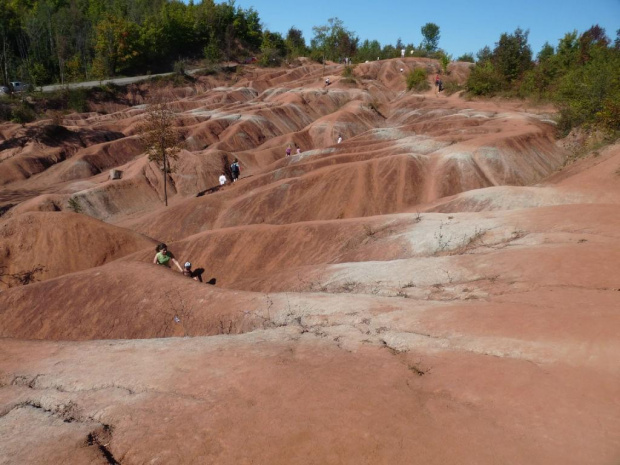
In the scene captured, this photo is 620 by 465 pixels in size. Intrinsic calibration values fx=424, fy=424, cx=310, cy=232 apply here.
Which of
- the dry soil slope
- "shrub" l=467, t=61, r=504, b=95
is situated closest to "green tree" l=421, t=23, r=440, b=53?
"shrub" l=467, t=61, r=504, b=95

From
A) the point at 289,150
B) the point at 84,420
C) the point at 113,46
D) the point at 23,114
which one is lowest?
the point at 84,420

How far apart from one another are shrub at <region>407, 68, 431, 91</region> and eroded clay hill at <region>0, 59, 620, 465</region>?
3312cm

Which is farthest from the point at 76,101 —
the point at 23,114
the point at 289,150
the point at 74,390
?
the point at 74,390

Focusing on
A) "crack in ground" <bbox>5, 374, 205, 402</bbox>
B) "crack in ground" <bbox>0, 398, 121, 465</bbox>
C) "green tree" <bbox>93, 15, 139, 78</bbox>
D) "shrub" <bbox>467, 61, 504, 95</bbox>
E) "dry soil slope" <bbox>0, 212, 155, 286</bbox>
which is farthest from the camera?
"green tree" <bbox>93, 15, 139, 78</bbox>

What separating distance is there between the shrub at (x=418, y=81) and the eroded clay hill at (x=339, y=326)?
3312 cm

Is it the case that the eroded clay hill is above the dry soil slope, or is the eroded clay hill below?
above

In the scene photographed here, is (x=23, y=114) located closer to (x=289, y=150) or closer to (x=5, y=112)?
(x=5, y=112)

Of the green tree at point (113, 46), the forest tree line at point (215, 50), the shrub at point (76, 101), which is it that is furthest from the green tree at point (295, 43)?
the shrub at point (76, 101)

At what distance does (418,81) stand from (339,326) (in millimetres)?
56632

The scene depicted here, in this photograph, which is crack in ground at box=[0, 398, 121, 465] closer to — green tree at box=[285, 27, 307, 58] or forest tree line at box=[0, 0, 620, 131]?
forest tree line at box=[0, 0, 620, 131]

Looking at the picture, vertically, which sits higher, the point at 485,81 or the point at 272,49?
the point at 272,49

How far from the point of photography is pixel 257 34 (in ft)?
312

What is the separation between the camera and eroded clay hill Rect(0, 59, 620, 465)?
464 cm

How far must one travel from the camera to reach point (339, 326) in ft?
24.6
